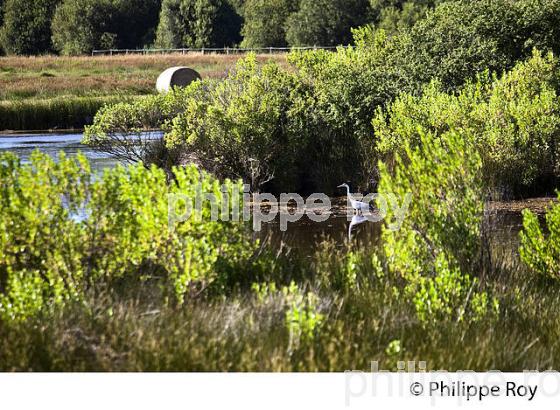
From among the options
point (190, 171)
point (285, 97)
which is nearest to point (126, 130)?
point (285, 97)

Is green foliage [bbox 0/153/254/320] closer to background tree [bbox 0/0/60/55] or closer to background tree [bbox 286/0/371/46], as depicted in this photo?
background tree [bbox 286/0/371/46]

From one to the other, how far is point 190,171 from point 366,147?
32.1 feet

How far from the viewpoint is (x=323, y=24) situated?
2653 inches

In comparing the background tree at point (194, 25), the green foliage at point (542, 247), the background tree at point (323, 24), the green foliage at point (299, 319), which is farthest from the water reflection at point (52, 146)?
the background tree at point (194, 25)

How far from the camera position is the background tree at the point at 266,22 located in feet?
237

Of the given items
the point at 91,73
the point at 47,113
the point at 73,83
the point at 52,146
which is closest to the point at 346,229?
the point at 52,146

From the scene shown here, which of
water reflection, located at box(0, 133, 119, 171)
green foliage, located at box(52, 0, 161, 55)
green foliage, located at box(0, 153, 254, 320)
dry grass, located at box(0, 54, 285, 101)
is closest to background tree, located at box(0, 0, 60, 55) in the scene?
green foliage, located at box(52, 0, 161, 55)

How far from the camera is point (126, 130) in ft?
55.9

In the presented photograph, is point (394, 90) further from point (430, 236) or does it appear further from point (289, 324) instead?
point (289, 324)

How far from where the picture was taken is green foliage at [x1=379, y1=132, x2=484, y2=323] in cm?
802

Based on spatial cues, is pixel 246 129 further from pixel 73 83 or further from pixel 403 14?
pixel 403 14

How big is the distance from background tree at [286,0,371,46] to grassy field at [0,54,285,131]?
10218mm

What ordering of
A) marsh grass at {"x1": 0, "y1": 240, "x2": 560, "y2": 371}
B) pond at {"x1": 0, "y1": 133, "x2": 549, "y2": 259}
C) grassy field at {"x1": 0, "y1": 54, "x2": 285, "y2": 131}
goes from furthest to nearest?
grassy field at {"x1": 0, "y1": 54, "x2": 285, "y2": 131} → pond at {"x1": 0, "y1": 133, "x2": 549, "y2": 259} → marsh grass at {"x1": 0, "y1": 240, "x2": 560, "y2": 371}

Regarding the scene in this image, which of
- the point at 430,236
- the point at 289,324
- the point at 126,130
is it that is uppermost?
the point at 126,130
